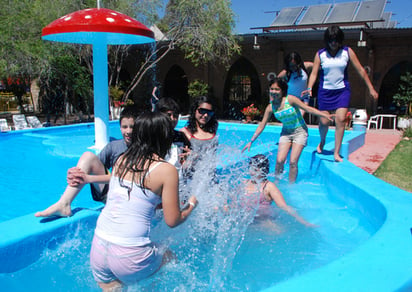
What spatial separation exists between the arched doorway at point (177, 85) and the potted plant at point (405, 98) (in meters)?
10.6

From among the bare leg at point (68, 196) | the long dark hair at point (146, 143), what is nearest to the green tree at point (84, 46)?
the bare leg at point (68, 196)

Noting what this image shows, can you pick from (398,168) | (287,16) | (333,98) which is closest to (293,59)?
(333,98)

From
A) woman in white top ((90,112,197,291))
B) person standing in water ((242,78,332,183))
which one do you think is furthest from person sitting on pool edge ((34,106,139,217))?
person standing in water ((242,78,332,183))

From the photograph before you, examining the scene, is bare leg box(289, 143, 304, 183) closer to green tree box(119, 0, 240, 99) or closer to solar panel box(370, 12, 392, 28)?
green tree box(119, 0, 240, 99)

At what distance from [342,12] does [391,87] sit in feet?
12.2

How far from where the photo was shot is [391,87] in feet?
47.5

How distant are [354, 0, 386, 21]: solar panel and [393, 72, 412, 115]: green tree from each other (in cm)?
246

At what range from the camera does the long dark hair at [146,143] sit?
1.96 meters

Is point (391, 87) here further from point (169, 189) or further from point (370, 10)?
point (169, 189)

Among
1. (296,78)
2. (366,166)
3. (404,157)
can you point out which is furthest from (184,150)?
(404,157)

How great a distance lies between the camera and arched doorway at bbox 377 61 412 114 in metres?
14.1

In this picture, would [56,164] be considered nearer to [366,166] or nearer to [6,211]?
[6,211]

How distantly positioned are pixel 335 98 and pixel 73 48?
37.0 feet

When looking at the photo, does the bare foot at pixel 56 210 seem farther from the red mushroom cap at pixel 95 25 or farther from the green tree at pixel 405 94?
the green tree at pixel 405 94
